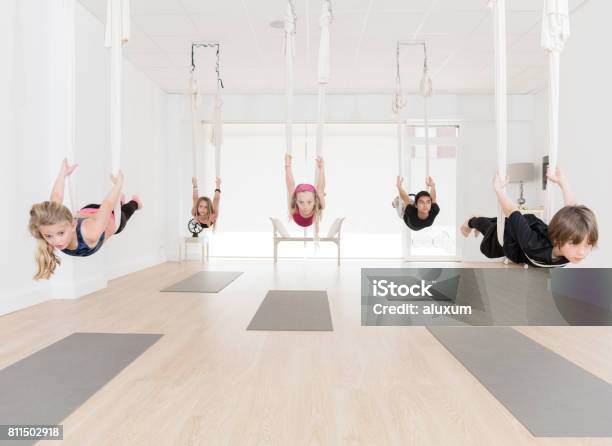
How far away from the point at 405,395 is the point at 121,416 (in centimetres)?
131

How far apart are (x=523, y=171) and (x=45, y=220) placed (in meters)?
7.12

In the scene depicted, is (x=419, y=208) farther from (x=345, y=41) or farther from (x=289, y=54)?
(x=345, y=41)

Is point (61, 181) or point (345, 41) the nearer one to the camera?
point (61, 181)

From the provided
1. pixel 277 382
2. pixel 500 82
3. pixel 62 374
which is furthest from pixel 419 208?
pixel 62 374

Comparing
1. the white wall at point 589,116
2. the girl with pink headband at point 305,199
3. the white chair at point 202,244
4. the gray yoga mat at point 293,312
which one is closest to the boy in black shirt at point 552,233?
the girl with pink headband at point 305,199

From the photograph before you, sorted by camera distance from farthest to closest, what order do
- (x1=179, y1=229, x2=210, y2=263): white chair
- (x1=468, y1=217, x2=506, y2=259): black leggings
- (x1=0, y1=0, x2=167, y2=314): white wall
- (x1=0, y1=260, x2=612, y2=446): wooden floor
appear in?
(x1=179, y1=229, x2=210, y2=263): white chair → (x1=0, y1=0, x2=167, y2=314): white wall → (x1=468, y1=217, x2=506, y2=259): black leggings → (x1=0, y1=260, x2=612, y2=446): wooden floor

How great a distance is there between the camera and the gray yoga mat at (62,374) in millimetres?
1951

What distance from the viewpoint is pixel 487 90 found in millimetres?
7637

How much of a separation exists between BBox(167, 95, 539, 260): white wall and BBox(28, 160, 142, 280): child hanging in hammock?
18.5ft

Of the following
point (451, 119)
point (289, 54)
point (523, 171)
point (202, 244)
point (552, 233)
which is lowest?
point (202, 244)

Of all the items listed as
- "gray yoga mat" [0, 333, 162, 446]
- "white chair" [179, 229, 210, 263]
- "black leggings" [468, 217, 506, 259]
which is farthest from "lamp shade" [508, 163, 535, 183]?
"gray yoga mat" [0, 333, 162, 446]

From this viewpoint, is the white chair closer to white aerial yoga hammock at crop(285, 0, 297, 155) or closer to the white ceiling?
the white ceiling

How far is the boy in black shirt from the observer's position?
93.4 inches

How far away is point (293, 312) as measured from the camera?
3.91 metres
